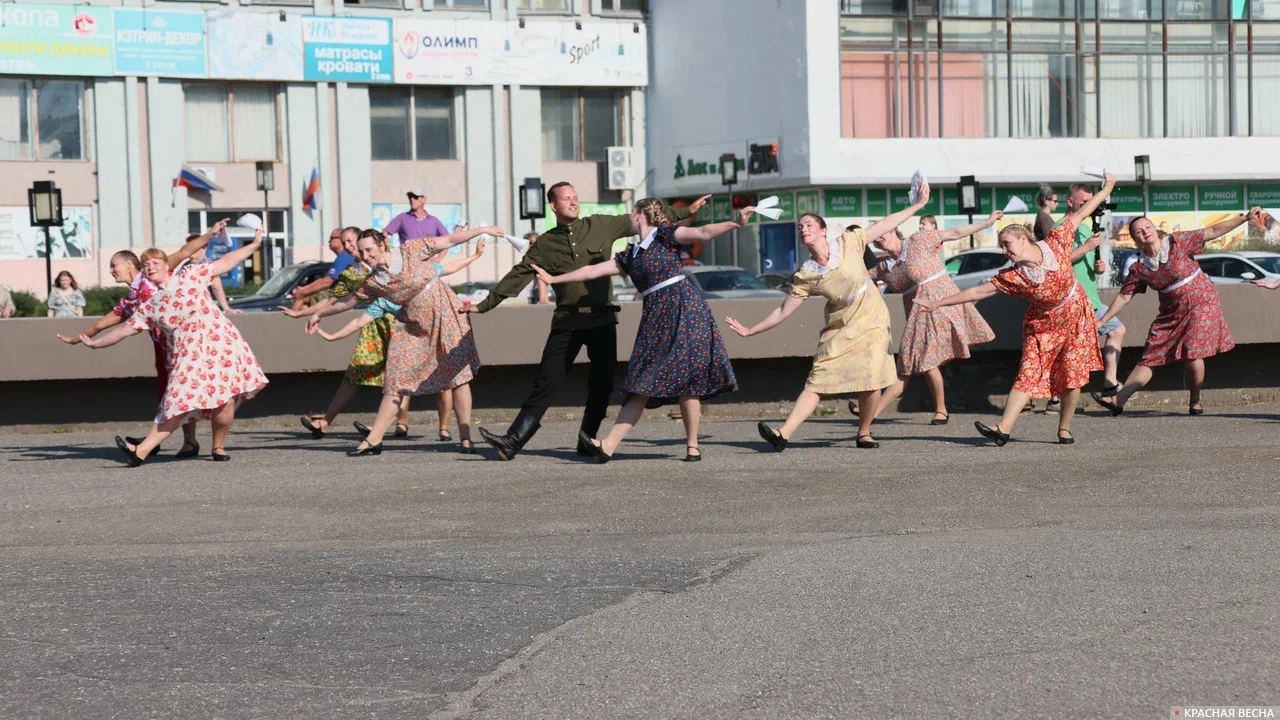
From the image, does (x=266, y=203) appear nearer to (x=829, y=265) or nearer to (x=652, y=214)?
(x=829, y=265)

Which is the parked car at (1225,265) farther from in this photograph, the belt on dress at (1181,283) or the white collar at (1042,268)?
the white collar at (1042,268)

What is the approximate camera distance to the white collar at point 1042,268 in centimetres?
1209

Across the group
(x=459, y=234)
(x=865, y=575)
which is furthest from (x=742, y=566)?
(x=459, y=234)

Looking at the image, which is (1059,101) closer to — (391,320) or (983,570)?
(391,320)

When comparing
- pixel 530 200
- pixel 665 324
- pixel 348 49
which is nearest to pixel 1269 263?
pixel 530 200

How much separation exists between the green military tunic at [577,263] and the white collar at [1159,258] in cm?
456

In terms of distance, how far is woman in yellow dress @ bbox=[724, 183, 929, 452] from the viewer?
1197cm

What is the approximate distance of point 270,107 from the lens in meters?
48.9

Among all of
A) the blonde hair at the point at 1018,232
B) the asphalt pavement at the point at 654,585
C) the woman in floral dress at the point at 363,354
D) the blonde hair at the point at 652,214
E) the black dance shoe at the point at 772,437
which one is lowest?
the asphalt pavement at the point at 654,585

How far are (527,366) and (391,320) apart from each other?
219 cm

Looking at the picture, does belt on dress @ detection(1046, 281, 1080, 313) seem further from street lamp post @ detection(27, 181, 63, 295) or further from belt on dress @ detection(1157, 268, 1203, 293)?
street lamp post @ detection(27, 181, 63, 295)

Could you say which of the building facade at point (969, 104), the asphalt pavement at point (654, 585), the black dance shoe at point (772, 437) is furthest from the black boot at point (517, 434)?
the building facade at point (969, 104)

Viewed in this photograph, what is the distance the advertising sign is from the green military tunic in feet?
123

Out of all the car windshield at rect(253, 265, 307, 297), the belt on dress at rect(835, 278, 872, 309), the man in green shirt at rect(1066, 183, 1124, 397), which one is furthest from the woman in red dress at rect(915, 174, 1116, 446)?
the car windshield at rect(253, 265, 307, 297)
